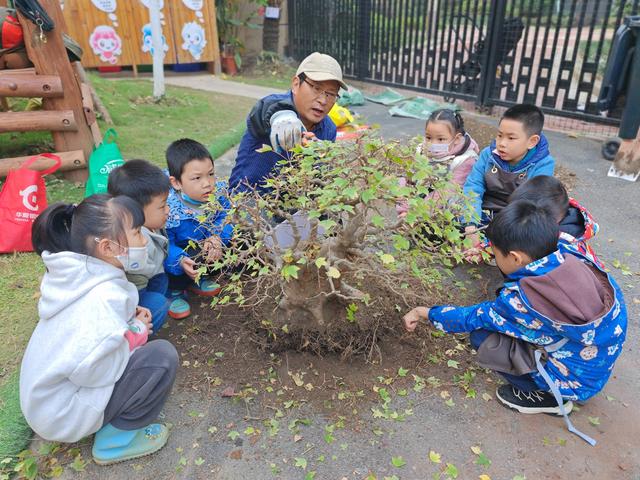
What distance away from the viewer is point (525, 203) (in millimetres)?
2096

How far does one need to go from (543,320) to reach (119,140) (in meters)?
5.08

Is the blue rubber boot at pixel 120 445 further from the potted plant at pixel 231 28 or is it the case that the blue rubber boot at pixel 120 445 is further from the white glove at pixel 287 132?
the potted plant at pixel 231 28

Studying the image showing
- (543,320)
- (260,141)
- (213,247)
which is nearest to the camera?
(543,320)

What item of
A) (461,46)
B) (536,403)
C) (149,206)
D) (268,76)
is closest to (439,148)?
(536,403)

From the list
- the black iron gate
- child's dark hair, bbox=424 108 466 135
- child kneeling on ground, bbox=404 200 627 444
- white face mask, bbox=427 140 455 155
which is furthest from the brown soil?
the black iron gate

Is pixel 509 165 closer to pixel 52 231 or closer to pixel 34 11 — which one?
pixel 52 231

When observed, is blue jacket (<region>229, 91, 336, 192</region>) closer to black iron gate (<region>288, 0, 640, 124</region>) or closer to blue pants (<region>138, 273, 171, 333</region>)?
blue pants (<region>138, 273, 171, 333</region>)

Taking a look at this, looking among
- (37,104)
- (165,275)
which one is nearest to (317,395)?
(165,275)

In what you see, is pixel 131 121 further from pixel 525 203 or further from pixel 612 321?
pixel 612 321

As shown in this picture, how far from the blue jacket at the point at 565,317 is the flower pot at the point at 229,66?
997 cm

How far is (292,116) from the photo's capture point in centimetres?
265

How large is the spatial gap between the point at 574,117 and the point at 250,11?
7.96m

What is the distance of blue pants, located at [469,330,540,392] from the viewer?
2.18m

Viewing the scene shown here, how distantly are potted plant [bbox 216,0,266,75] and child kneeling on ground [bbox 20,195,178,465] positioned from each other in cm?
970
